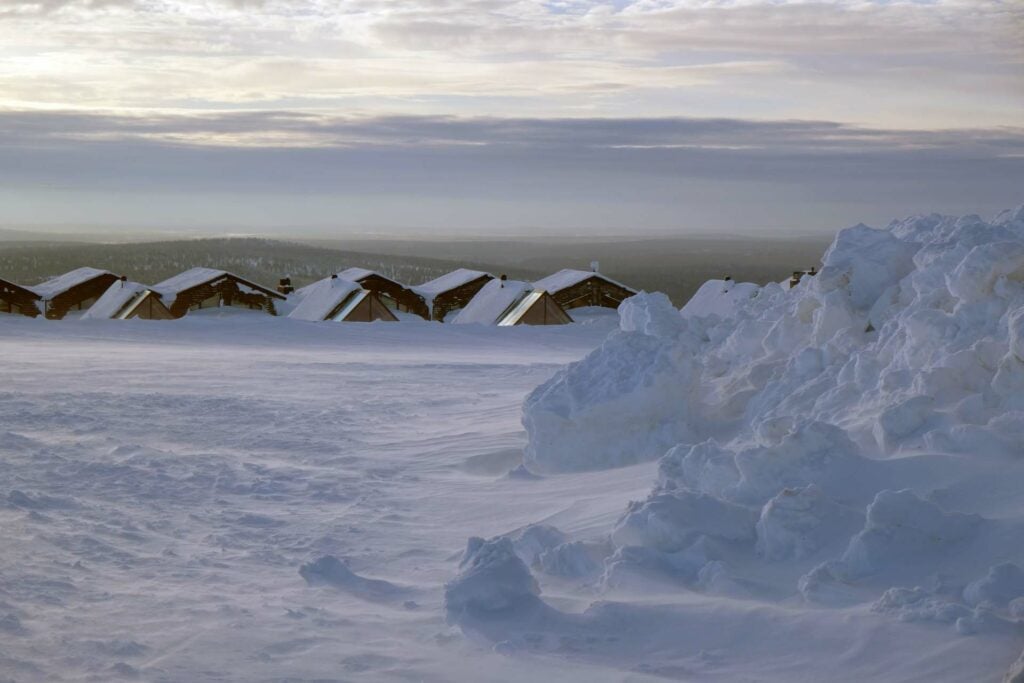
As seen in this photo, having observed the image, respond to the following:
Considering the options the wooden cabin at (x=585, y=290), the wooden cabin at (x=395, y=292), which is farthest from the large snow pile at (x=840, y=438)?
the wooden cabin at (x=395, y=292)

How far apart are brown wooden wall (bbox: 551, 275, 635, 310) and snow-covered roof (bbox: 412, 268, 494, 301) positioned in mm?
3437

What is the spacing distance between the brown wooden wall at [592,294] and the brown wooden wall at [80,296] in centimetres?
1392

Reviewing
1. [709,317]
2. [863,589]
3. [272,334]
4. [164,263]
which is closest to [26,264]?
[164,263]

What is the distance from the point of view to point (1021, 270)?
8797mm

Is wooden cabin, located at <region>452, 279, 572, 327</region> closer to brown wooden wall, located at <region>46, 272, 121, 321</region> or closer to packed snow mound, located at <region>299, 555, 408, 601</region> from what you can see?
brown wooden wall, located at <region>46, 272, 121, 321</region>

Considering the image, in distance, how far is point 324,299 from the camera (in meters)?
32.4

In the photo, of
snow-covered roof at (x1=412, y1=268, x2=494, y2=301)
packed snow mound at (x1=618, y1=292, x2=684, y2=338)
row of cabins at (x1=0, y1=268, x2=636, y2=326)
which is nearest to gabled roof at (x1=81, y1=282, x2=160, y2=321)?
row of cabins at (x1=0, y1=268, x2=636, y2=326)

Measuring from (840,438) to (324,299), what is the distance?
87.2 feet

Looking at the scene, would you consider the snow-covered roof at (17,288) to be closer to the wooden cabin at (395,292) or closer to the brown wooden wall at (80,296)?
the brown wooden wall at (80,296)

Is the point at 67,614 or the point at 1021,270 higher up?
the point at 1021,270

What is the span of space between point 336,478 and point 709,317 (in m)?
5.50

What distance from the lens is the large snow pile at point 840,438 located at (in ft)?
18.8

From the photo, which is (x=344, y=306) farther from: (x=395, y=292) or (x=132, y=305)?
(x=132, y=305)

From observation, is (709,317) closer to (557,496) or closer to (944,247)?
(944,247)
